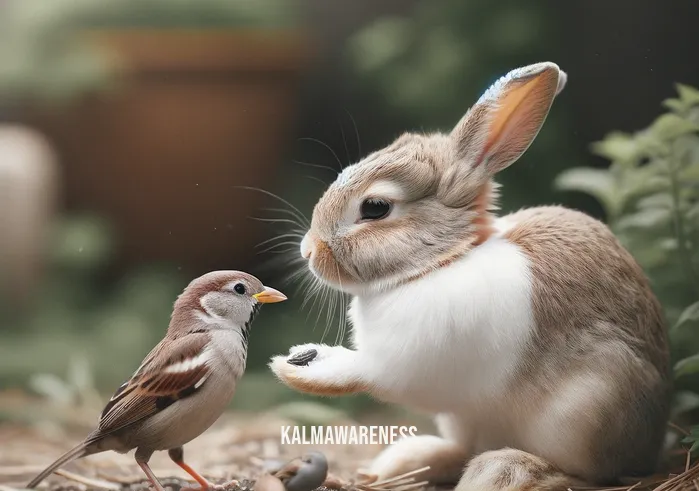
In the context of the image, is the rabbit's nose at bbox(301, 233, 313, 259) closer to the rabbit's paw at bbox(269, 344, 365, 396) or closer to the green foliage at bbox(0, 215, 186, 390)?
the rabbit's paw at bbox(269, 344, 365, 396)

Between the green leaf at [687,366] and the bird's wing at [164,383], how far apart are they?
1.04m

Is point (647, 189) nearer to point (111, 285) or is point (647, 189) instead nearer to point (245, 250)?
point (245, 250)

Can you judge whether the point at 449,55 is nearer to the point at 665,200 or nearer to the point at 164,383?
the point at 665,200

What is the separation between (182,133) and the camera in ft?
5.63

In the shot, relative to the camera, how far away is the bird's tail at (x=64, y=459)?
60.9 inches

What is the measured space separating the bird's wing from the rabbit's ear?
0.64 metres

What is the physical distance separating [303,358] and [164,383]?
11.1 inches

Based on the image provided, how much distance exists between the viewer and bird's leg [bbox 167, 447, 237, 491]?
5.11 ft

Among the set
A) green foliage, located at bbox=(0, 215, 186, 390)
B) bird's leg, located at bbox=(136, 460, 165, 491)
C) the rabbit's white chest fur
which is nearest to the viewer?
the rabbit's white chest fur

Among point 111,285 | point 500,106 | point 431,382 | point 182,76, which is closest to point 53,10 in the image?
point 182,76

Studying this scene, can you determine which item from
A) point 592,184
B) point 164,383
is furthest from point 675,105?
point 164,383

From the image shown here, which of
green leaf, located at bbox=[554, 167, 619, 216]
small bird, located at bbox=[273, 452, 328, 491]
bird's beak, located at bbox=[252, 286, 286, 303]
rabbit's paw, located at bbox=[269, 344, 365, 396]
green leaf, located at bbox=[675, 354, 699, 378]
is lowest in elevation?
small bird, located at bbox=[273, 452, 328, 491]

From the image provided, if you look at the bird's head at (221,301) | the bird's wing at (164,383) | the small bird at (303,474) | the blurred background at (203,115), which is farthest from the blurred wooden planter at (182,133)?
the small bird at (303,474)

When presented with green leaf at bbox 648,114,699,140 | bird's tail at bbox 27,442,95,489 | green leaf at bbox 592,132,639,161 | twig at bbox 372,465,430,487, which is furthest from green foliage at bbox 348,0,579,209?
bird's tail at bbox 27,442,95,489
